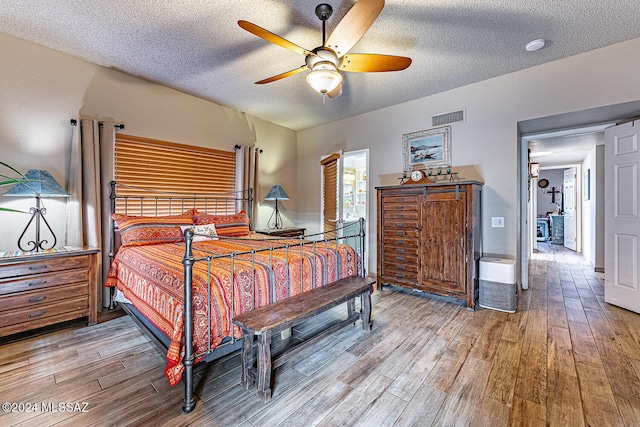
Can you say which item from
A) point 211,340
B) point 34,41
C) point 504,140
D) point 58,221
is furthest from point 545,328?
point 34,41

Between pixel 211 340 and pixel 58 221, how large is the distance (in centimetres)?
262

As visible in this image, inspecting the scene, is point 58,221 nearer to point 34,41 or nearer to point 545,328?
point 34,41

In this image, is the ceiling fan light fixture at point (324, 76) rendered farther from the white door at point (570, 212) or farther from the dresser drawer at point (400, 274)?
the white door at point (570, 212)

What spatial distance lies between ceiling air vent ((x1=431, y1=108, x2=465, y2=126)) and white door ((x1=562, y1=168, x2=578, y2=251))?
5.81 metres

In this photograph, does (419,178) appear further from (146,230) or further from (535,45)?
(146,230)

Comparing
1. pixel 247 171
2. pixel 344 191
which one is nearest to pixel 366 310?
pixel 344 191

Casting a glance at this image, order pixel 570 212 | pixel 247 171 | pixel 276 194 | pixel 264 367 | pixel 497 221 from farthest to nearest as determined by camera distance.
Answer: pixel 570 212 < pixel 276 194 < pixel 247 171 < pixel 497 221 < pixel 264 367

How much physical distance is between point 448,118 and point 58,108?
476 cm

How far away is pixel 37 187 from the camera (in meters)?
2.62

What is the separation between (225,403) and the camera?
174 centimetres

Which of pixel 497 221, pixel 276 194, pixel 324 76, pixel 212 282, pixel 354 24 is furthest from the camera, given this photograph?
pixel 276 194

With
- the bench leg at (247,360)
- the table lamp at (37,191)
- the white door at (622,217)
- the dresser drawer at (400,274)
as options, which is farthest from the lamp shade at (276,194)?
the white door at (622,217)

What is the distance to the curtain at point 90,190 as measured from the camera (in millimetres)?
3045

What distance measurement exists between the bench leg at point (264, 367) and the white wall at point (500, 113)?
320 cm
